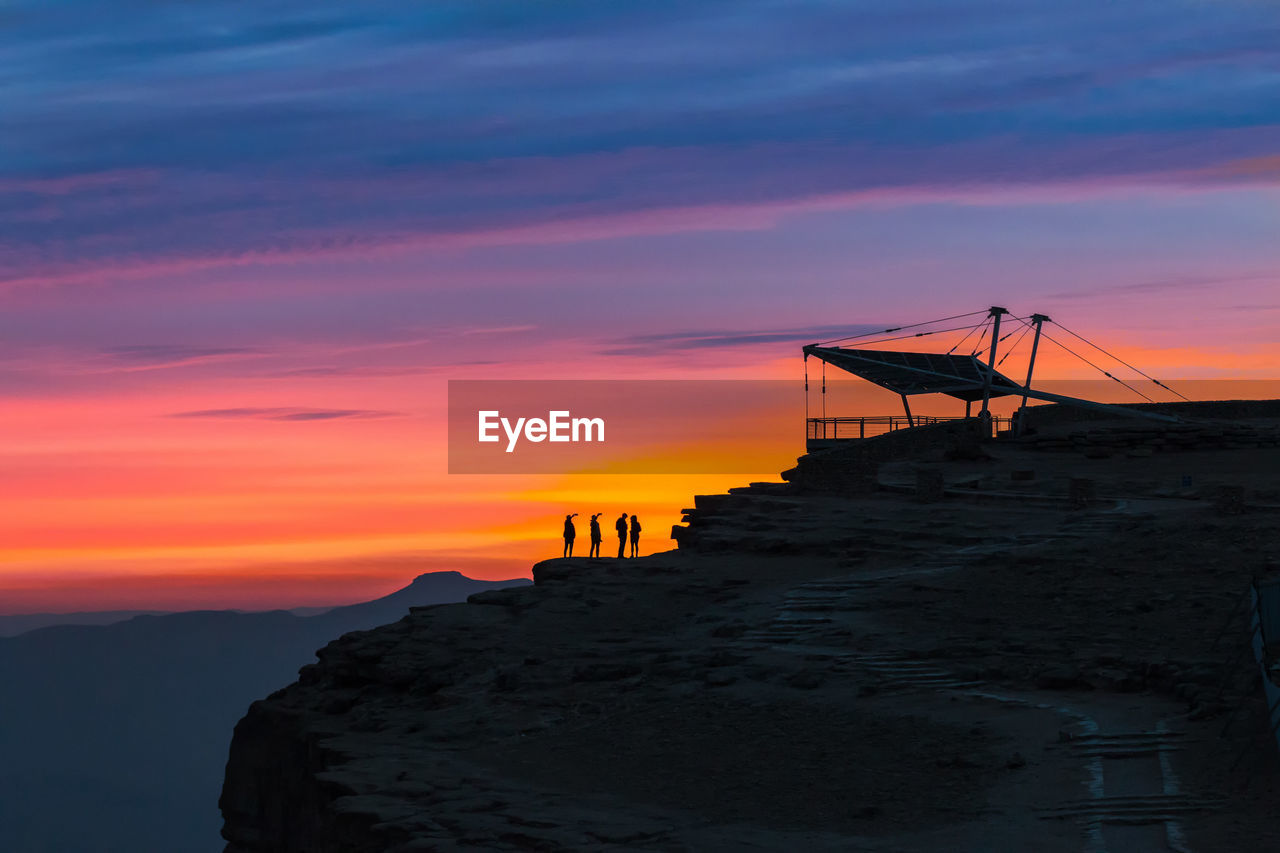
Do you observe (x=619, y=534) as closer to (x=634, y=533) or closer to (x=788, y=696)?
(x=634, y=533)

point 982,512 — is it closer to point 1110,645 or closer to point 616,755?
point 1110,645

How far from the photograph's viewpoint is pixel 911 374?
5234 centimetres

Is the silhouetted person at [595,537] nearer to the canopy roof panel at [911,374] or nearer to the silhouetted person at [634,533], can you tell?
the silhouetted person at [634,533]

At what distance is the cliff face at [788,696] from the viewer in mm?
17578

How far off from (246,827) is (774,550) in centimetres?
1338

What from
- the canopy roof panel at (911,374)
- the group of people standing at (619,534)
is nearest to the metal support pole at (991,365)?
the canopy roof panel at (911,374)

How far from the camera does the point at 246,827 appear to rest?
31.3 metres

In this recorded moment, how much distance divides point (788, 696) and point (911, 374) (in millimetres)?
31588

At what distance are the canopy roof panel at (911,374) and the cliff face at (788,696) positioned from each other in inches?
572

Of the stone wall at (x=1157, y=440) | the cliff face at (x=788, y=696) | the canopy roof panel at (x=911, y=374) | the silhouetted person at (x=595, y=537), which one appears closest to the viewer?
the cliff face at (x=788, y=696)

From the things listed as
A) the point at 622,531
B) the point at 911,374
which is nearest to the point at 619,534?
the point at 622,531

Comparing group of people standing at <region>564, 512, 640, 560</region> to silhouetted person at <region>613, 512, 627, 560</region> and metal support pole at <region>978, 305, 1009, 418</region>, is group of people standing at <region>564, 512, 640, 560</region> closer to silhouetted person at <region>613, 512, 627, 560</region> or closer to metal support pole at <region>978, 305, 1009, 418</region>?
silhouetted person at <region>613, 512, 627, 560</region>

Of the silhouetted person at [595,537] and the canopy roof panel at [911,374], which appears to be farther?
the canopy roof panel at [911,374]

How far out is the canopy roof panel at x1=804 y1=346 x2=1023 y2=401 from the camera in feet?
170
